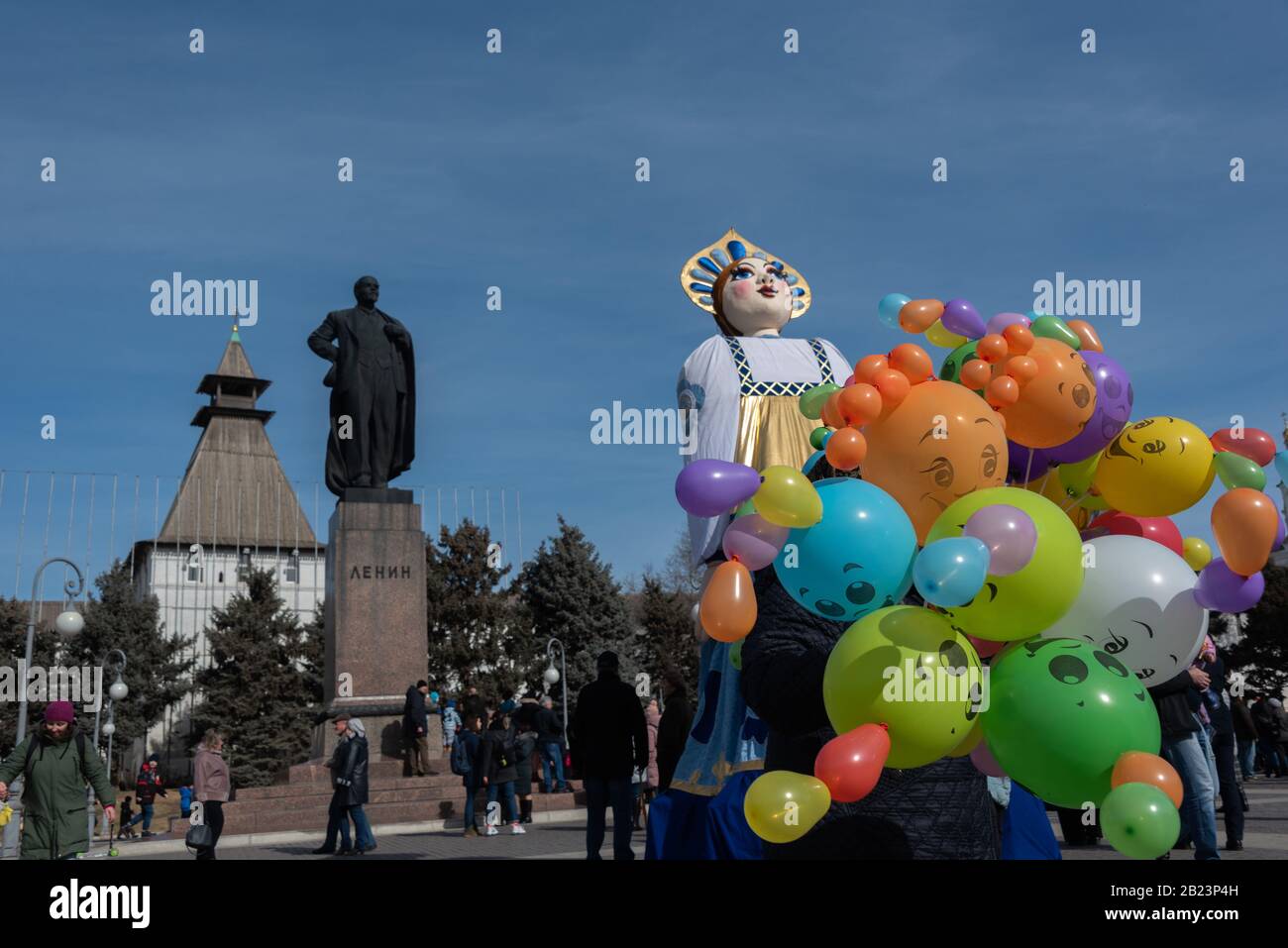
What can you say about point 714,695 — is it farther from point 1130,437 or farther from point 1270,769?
point 1270,769

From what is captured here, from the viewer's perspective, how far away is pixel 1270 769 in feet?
76.5

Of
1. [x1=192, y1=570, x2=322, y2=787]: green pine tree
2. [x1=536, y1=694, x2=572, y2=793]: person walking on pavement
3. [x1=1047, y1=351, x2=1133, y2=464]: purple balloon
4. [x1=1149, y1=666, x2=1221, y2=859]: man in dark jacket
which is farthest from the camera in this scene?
[x1=192, y1=570, x2=322, y2=787]: green pine tree

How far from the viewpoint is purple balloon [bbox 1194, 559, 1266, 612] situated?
12.9 ft

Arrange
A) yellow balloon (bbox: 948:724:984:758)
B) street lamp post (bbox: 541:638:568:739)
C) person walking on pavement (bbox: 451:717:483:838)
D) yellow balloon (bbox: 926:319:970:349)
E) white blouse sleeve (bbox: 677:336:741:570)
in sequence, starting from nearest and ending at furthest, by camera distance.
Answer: yellow balloon (bbox: 948:724:984:758) → yellow balloon (bbox: 926:319:970:349) → white blouse sleeve (bbox: 677:336:741:570) → person walking on pavement (bbox: 451:717:483:838) → street lamp post (bbox: 541:638:568:739)

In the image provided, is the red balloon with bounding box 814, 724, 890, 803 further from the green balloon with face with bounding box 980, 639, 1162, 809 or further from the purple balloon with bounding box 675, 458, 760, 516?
the purple balloon with bounding box 675, 458, 760, 516

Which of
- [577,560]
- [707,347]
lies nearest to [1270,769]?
[707,347]

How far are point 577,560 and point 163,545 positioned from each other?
29612 mm

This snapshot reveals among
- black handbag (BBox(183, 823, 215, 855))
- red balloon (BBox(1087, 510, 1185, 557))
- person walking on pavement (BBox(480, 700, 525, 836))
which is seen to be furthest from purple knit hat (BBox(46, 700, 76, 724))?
red balloon (BBox(1087, 510, 1185, 557))

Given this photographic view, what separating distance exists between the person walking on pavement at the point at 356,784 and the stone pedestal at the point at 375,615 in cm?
351

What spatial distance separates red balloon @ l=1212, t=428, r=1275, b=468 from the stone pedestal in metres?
13.8

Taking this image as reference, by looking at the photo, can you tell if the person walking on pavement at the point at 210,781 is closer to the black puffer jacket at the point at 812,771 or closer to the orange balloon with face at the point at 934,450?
the black puffer jacket at the point at 812,771

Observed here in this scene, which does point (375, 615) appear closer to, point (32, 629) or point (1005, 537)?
point (32, 629)

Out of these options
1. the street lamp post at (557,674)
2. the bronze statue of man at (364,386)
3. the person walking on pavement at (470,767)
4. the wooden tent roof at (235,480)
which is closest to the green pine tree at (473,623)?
the street lamp post at (557,674)

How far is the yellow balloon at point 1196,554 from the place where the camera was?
183 inches
